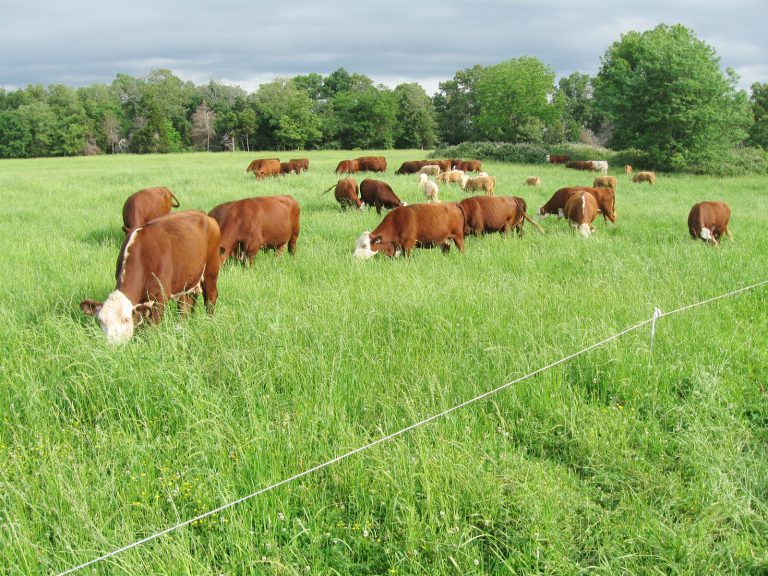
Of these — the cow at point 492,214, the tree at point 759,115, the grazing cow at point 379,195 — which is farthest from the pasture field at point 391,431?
the tree at point 759,115

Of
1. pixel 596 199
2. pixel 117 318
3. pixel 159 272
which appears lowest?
pixel 117 318

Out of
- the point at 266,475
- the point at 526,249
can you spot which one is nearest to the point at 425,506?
the point at 266,475

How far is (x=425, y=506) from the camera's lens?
9.64 feet

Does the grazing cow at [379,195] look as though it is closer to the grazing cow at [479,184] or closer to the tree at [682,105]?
the grazing cow at [479,184]

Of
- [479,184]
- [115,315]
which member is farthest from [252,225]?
[479,184]

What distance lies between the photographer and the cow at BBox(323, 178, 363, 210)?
15.9m

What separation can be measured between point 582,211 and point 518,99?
46.8m

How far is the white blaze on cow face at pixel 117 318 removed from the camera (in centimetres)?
491

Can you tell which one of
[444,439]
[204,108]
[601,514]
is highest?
[204,108]

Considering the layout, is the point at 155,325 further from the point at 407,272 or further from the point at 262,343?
the point at 407,272

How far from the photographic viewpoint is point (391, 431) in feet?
11.8

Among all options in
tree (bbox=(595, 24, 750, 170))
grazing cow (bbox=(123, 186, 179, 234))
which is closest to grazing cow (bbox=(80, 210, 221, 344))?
grazing cow (bbox=(123, 186, 179, 234))

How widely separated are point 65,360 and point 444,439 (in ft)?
10.7

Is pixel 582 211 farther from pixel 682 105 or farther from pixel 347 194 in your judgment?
pixel 682 105
